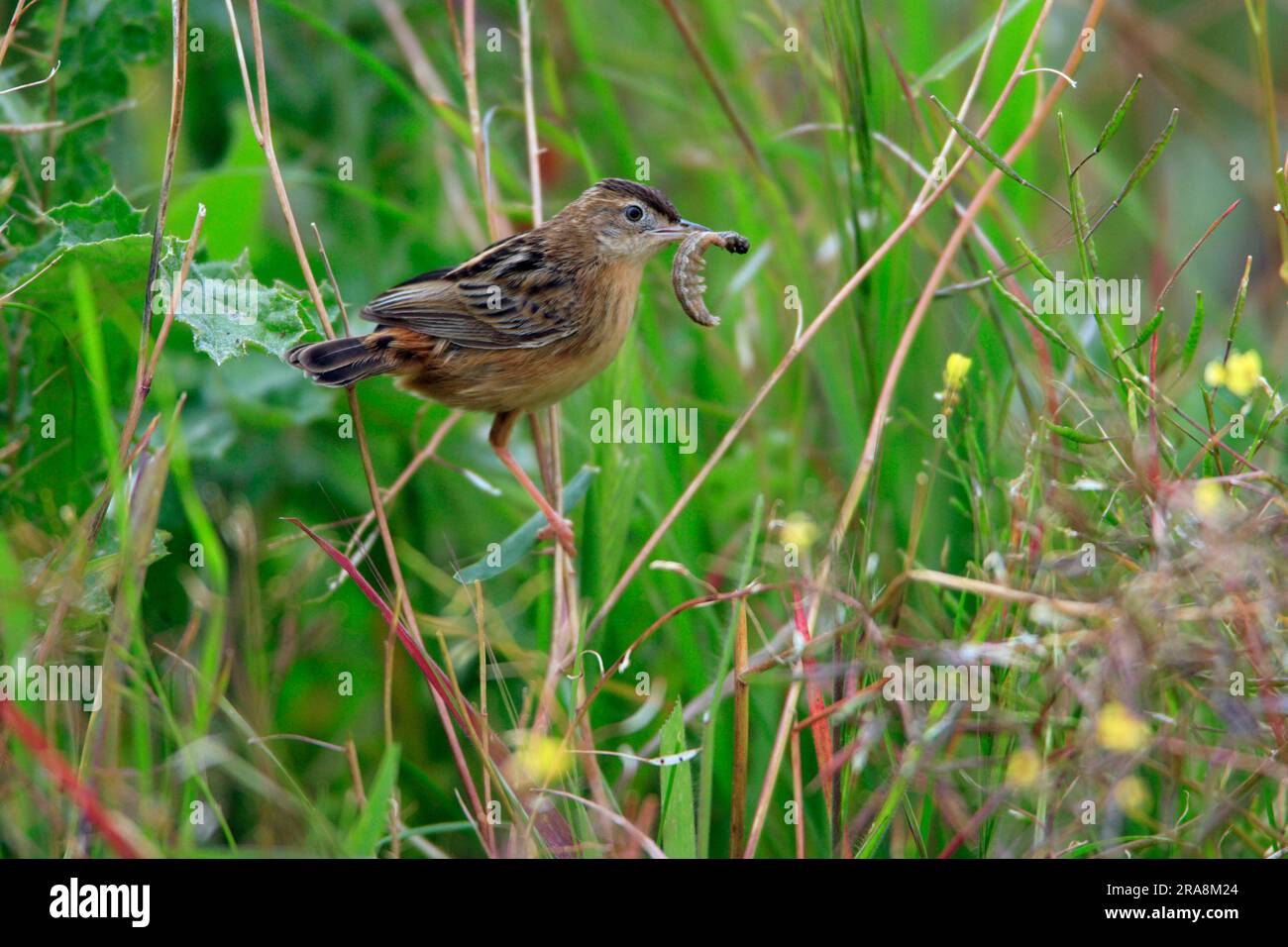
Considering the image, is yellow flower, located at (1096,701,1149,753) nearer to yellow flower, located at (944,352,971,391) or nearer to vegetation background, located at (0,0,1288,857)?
vegetation background, located at (0,0,1288,857)

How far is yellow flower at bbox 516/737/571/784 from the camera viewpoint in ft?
7.20

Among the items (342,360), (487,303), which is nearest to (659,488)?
(487,303)

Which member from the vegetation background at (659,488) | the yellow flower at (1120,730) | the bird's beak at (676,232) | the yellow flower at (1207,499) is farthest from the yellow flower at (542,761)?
the bird's beak at (676,232)

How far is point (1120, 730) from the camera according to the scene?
66.5 inches

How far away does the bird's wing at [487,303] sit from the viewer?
323 centimetres

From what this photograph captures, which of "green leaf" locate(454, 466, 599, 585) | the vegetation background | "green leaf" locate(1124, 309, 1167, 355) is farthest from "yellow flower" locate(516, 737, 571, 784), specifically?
"green leaf" locate(1124, 309, 1167, 355)

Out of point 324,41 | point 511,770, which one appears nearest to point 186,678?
point 511,770

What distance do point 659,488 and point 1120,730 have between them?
72.8 inches

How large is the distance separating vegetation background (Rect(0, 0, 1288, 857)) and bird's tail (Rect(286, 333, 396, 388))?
0.09 metres

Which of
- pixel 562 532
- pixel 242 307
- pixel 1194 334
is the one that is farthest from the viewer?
pixel 562 532

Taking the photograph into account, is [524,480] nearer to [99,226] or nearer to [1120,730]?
[99,226]

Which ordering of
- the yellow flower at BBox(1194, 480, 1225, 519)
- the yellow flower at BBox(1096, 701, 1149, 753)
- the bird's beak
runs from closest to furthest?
the yellow flower at BBox(1096, 701, 1149, 753) < the yellow flower at BBox(1194, 480, 1225, 519) < the bird's beak
